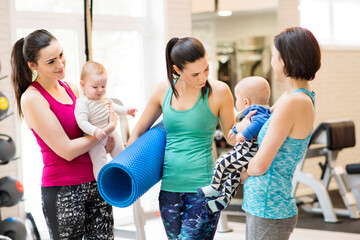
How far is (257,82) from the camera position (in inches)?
83.4

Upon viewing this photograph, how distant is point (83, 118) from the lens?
7.57ft

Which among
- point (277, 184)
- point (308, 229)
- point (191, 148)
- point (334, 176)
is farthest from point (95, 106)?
point (334, 176)

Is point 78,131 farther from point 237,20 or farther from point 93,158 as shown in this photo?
point 237,20

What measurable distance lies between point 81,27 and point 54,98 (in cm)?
308

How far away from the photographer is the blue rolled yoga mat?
6.94ft

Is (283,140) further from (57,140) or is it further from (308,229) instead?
(308,229)

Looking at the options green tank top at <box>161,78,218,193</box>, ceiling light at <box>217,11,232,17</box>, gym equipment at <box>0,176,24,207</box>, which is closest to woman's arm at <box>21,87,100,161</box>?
green tank top at <box>161,78,218,193</box>

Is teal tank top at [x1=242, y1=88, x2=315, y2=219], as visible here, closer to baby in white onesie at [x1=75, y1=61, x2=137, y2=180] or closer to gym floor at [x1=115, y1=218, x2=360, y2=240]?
baby in white onesie at [x1=75, y1=61, x2=137, y2=180]

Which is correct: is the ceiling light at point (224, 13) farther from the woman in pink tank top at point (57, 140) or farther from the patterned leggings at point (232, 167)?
the patterned leggings at point (232, 167)

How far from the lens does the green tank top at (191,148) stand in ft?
7.43

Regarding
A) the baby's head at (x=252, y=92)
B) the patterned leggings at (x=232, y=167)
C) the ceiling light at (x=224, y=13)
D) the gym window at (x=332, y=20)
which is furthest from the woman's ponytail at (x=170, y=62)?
the gym window at (x=332, y=20)

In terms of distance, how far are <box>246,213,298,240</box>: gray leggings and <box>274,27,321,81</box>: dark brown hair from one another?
52cm

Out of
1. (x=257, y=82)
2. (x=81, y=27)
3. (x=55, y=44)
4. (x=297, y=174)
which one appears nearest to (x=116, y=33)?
(x=81, y=27)

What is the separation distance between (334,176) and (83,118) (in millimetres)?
3984
